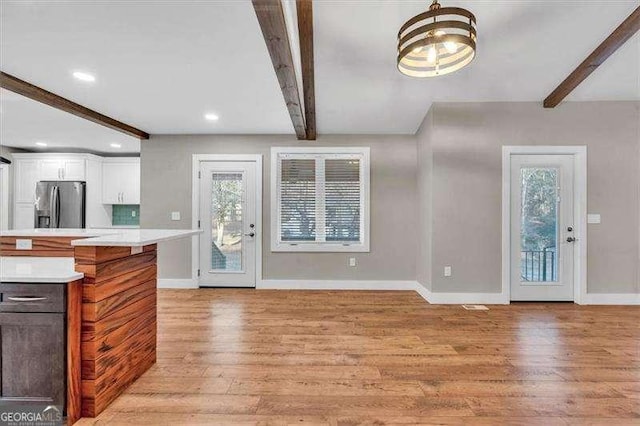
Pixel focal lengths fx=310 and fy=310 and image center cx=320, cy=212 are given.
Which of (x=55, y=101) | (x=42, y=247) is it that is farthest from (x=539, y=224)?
(x=55, y=101)

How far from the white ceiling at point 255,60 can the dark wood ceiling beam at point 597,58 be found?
0.22 ft

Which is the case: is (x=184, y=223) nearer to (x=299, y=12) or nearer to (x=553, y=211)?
(x=299, y=12)

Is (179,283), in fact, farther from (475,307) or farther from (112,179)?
(475,307)

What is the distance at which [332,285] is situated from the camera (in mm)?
4734

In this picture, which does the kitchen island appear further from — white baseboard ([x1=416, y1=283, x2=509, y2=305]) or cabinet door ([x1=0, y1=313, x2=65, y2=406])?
white baseboard ([x1=416, y1=283, x2=509, y2=305])

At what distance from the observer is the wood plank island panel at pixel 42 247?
2414 mm

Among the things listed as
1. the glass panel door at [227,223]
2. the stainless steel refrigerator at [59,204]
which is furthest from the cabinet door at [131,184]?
the glass panel door at [227,223]

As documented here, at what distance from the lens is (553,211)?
3982 millimetres

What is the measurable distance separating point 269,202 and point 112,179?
3.56m

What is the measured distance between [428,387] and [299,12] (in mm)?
2852

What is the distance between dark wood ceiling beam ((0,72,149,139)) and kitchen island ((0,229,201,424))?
1.99 metres

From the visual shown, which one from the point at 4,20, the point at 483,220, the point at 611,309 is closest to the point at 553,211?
the point at 483,220

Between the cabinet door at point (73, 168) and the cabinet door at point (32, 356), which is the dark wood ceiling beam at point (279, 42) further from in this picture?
the cabinet door at point (73, 168)

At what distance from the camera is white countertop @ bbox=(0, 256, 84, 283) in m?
1.63
